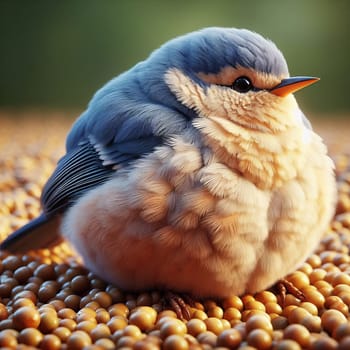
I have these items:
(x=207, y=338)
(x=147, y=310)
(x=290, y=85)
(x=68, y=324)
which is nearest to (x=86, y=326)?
(x=68, y=324)

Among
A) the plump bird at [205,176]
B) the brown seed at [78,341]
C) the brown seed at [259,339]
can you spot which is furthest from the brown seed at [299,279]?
the brown seed at [78,341]

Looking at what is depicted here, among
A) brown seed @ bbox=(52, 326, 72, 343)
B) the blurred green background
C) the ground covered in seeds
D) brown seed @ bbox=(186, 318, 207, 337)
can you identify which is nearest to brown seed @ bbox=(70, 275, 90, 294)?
the ground covered in seeds

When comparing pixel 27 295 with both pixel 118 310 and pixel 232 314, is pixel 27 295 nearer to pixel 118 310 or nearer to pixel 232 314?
pixel 118 310

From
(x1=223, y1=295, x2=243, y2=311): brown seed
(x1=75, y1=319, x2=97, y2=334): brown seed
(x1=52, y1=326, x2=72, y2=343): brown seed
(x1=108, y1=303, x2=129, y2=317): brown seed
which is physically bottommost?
(x1=223, y1=295, x2=243, y2=311): brown seed

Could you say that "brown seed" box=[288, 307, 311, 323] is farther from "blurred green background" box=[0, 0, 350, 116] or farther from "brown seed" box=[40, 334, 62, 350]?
"blurred green background" box=[0, 0, 350, 116]

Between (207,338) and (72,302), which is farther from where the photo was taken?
(72,302)

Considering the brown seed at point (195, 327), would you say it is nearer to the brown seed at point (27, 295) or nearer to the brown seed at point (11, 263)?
the brown seed at point (27, 295)

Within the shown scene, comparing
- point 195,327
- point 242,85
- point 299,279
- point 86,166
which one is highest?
point 242,85
